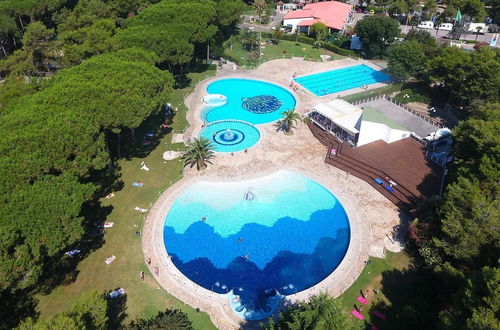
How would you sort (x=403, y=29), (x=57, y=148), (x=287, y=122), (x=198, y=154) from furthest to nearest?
1. (x=403, y=29)
2. (x=287, y=122)
3. (x=198, y=154)
4. (x=57, y=148)

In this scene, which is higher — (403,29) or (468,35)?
(468,35)

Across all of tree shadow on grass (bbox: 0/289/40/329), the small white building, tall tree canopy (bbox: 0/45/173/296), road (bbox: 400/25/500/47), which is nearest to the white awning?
the small white building

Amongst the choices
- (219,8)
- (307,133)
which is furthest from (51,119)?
(219,8)

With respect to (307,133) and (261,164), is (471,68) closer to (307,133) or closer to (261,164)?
(307,133)

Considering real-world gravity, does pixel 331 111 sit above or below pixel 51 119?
below

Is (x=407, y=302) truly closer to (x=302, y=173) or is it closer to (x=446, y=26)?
(x=302, y=173)

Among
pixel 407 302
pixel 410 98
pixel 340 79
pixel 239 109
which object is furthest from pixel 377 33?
pixel 407 302
